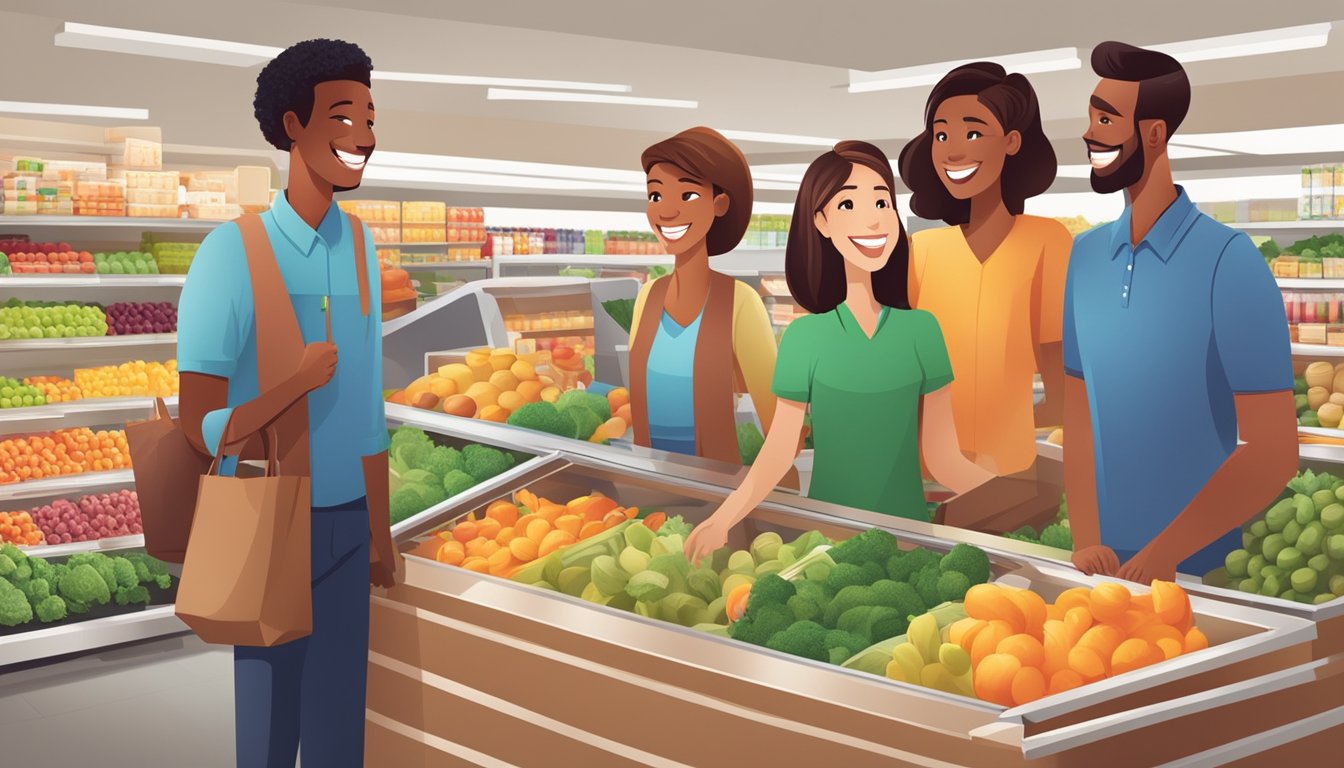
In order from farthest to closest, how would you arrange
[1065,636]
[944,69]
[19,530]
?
[19,530]
[944,69]
[1065,636]

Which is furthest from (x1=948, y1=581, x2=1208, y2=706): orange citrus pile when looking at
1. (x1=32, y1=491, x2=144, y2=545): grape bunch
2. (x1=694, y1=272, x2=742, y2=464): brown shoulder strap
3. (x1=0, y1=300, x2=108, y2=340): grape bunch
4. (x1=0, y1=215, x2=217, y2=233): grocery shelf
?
(x1=0, y1=300, x2=108, y2=340): grape bunch

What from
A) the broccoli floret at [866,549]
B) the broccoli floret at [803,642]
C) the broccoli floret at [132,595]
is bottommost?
the broccoli floret at [132,595]

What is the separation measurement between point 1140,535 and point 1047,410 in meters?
0.85

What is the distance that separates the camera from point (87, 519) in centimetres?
621

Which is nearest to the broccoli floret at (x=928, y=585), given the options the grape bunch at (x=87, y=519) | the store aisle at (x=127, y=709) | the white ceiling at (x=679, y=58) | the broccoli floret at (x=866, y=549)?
the broccoli floret at (x=866, y=549)

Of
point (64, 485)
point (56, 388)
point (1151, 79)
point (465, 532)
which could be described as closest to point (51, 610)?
point (64, 485)

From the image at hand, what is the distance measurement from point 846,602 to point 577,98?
488cm

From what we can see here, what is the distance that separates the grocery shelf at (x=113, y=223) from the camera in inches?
243

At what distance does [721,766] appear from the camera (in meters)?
2.28

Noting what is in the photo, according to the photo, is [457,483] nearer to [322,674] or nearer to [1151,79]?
[322,674]

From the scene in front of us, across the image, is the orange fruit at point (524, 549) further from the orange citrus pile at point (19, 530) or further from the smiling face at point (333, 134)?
the orange citrus pile at point (19, 530)

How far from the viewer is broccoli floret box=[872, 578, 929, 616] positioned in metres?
2.40

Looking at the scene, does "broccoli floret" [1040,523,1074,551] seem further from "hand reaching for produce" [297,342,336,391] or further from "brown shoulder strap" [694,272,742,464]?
"hand reaching for produce" [297,342,336,391]

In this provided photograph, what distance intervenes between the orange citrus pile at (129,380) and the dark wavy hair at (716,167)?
436 cm
